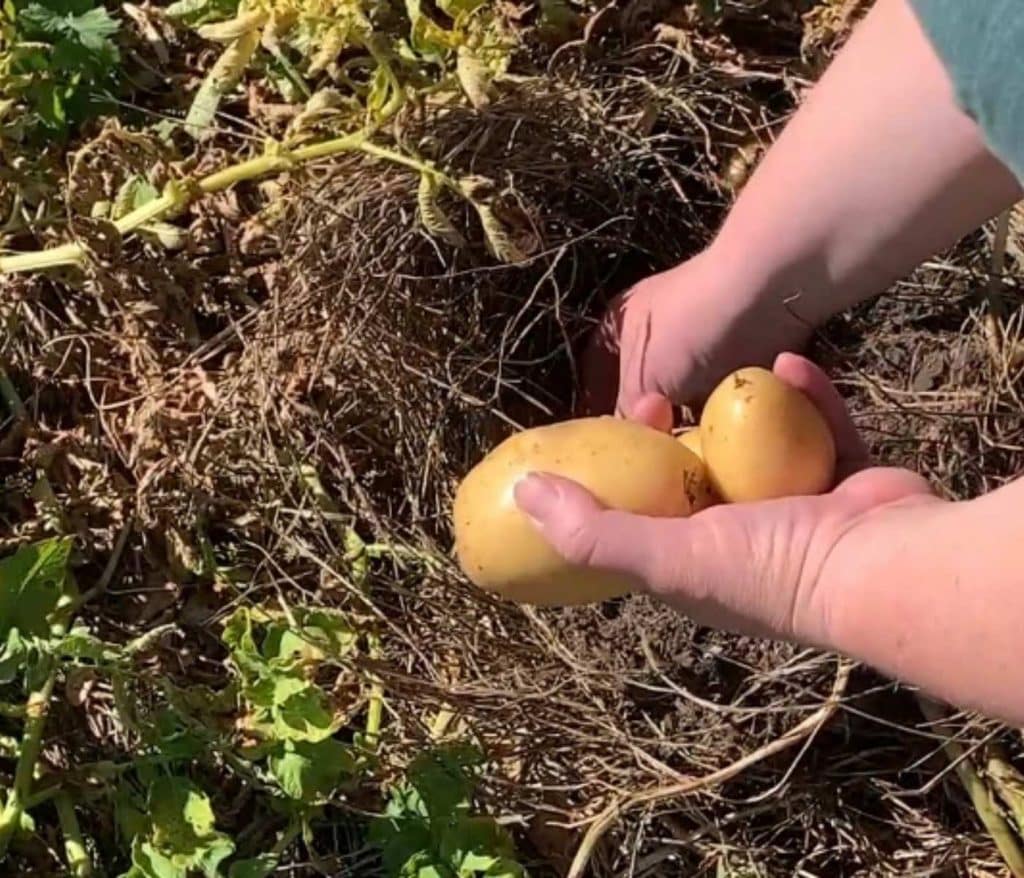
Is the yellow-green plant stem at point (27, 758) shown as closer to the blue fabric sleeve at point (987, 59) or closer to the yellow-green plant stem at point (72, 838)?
the yellow-green plant stem at point (72, 838)

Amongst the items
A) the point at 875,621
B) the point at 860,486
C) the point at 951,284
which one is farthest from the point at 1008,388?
the point at 875,621

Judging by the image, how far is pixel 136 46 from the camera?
1374 millimetres

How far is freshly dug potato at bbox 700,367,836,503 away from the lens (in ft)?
3.23

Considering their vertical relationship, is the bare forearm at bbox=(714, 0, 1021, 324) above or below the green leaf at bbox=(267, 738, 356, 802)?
above

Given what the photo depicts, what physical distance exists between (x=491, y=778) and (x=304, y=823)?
0.46 ft

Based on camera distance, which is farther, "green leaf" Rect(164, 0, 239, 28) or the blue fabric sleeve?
"green leaf" Rect(164, 0, 239, 28)

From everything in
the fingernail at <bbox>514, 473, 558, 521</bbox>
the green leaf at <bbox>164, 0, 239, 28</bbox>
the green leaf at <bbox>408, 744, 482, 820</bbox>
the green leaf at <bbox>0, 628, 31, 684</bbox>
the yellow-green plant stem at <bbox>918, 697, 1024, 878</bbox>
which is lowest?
the yellow-green plant stem at <bbox>918, 697, 1024, 878</bbox>

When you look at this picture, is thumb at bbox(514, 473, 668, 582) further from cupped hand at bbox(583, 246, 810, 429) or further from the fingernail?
cupped hand at bbox(583, 246, 810, 429)

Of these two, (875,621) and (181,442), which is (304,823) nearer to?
(181,442)

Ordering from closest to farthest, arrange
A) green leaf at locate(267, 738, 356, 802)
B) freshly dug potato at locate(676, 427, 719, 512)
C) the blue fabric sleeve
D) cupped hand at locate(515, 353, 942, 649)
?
the blue fabric sleeve, cupped hand at locate(515, 353, 942, 649), freshly dug potato at locate(676, 427, 719, 512), green leaf at locate(267, 738, 356, 802)

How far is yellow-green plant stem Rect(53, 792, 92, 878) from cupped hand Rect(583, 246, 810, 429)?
1.68ft

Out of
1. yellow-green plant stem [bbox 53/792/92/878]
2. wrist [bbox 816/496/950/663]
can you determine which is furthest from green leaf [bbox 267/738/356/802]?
wrist [bbox 816/496/950/663]

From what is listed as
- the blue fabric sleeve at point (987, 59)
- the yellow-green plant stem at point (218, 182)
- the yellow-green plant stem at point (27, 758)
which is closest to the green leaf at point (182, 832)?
the yellow-green plant stem at point (27, 758)

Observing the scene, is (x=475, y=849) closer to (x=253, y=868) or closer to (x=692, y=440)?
(x=253, y=868)
